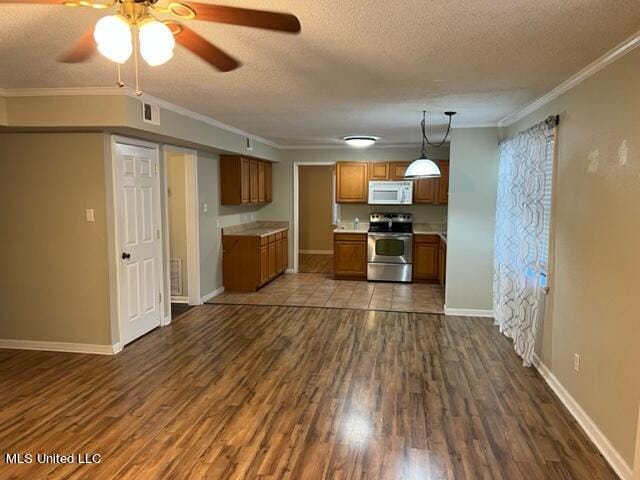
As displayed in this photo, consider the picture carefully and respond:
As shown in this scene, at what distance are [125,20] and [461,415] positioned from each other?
2978mm

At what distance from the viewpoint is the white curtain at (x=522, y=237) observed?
3.77 metres

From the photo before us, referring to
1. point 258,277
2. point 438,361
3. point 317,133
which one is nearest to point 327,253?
point 258,277

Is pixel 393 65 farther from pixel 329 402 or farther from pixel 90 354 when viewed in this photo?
pixel 90 354

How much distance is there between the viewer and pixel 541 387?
3518 mm

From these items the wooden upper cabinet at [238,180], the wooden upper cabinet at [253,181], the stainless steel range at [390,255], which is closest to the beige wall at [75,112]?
the wooden upper cabinet at [238,180]

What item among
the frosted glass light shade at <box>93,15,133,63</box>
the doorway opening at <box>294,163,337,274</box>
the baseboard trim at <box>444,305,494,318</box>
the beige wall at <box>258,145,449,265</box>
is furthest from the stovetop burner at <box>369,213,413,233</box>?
the frosted glass light shade at <box>93,15,133,63</box>

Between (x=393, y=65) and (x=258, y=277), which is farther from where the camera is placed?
(x=258, y=277)

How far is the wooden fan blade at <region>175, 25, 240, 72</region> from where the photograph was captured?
6.20 ft

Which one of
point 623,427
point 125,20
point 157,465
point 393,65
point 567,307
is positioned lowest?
point 157,465

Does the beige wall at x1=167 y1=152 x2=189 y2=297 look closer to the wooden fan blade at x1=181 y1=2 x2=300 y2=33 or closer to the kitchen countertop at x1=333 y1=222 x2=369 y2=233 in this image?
the kitchen countertop at x1=333 y1=222 x2=369 y2=233

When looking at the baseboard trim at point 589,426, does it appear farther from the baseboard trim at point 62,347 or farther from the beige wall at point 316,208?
the beige wall at point 316,208

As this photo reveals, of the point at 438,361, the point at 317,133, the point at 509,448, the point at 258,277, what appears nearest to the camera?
the point at 509,448

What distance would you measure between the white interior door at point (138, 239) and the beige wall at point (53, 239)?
21 centimetres

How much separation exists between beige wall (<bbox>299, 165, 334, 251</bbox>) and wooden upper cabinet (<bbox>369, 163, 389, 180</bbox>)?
108 inches
